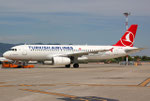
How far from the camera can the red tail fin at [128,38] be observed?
46.3 metres

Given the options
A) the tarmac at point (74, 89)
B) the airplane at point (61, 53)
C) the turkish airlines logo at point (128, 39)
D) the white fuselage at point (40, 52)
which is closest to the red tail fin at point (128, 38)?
the turkish airlines logo at point (128, 39)

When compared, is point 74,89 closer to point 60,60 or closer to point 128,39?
point 60,60

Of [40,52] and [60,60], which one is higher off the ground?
[40,52]

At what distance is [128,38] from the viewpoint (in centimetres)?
4653

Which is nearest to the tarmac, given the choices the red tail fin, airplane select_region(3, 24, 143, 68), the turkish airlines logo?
airplane select_region(3, 24, 143, 68)

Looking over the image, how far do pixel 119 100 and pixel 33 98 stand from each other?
317cm

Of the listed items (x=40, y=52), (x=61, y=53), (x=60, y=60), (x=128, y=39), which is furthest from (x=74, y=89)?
(x=128, y=39)

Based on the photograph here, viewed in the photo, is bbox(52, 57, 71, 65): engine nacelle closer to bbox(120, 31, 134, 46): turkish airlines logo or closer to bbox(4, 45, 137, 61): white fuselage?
bbox(4, 45, 137, 61): white fuselage

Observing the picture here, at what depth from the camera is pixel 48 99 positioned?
888 centimetres

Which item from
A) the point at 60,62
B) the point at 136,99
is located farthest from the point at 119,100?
the point at 60,62

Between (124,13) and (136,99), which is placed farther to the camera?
(124,13)

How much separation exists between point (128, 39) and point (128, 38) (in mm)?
196

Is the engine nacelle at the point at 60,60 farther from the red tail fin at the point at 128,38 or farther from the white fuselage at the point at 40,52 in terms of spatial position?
the red tail fin at the point at 128,38

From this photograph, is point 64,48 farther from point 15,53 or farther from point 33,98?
point 33,98
